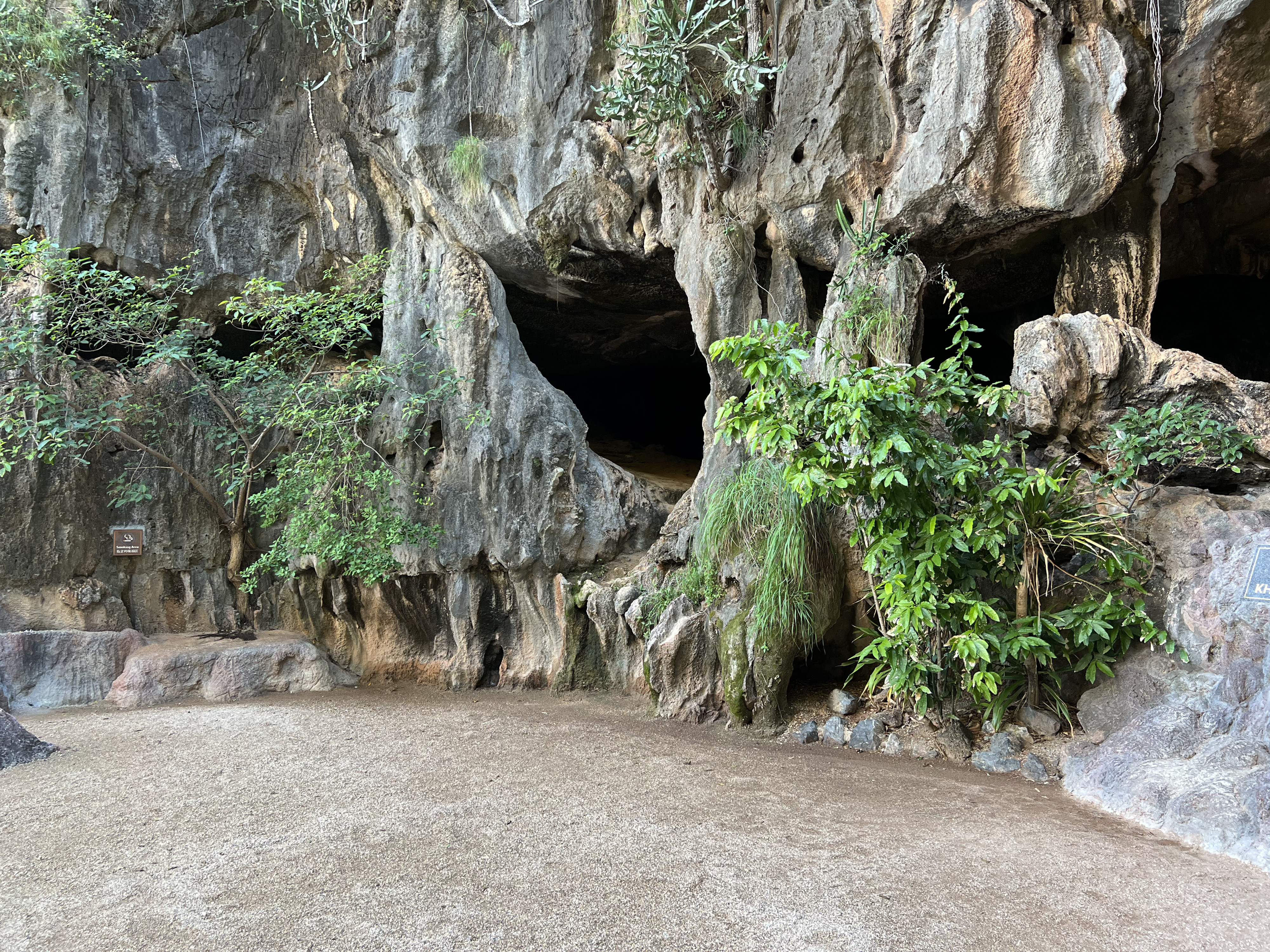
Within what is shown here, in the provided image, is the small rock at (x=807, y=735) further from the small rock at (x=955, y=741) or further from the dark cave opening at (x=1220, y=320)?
the dark cave opening at (x=1220, y=320)

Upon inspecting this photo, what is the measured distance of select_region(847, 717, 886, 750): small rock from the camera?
16.7ft

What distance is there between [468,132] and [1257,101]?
6.43 meters

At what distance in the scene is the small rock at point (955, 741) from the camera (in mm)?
4801

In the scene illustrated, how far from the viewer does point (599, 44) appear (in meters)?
7.54

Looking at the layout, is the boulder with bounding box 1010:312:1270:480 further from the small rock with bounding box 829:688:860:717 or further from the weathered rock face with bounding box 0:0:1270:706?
the small rock with bounding box 829:688:860:717

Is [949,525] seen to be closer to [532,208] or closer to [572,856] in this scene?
[572,856]

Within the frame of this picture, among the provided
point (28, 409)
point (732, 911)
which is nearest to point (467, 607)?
point (28, 409)

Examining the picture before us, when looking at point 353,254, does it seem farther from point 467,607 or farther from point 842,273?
point 842,273

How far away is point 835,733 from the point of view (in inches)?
207

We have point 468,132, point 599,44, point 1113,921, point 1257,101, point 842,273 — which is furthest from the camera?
point 468,132

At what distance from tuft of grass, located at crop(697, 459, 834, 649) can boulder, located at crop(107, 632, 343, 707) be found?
3684mm

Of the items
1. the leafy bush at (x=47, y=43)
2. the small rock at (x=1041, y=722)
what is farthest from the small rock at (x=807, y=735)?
the leafy bush at (x=47, y=43)

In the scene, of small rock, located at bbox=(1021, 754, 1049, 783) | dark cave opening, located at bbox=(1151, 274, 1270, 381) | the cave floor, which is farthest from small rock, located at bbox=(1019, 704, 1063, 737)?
dark cave opening, located at bbox=(1151, 274, 1270, 381)

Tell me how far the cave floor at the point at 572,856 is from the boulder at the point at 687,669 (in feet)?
2.18
